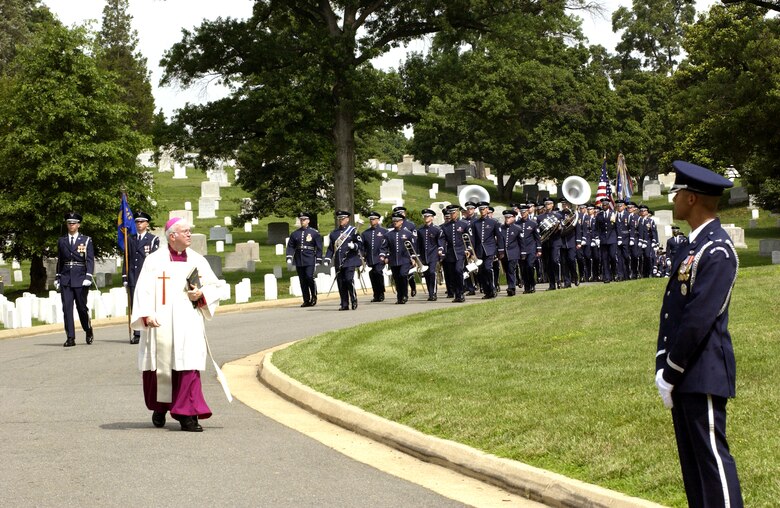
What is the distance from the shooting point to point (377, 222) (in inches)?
1086

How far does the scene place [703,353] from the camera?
19.5ft

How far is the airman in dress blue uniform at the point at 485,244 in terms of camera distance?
89.6 ft

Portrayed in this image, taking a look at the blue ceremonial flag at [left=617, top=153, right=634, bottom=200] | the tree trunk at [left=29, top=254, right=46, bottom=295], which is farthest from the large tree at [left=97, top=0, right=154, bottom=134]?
the blue ceremonial flag at [left=617, top=153, right=634, bottom=200]

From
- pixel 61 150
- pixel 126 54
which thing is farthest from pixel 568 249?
pixel 126 54

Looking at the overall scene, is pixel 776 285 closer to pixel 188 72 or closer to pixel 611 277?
pixel 611 277

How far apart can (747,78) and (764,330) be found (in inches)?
974

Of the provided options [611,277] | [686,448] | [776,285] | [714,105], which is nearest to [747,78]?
[714,105]

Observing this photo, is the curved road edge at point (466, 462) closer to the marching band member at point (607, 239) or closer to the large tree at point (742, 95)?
the marching band member at point (607, 239)

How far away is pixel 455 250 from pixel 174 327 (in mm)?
16206

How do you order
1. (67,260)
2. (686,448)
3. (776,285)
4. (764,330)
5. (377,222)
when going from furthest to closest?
(377,222)
(67,260)
(776,285)
(764,330)
(686,448)

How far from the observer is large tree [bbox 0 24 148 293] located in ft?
121

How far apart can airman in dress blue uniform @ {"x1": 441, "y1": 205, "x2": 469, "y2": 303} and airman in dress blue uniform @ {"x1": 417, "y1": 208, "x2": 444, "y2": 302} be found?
0.17 meters

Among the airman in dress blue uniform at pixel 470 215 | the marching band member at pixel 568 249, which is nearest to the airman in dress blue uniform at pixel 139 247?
the airman in dress blue uniform at pixel 470 215

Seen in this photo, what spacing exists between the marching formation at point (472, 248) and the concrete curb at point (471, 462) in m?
13.4
